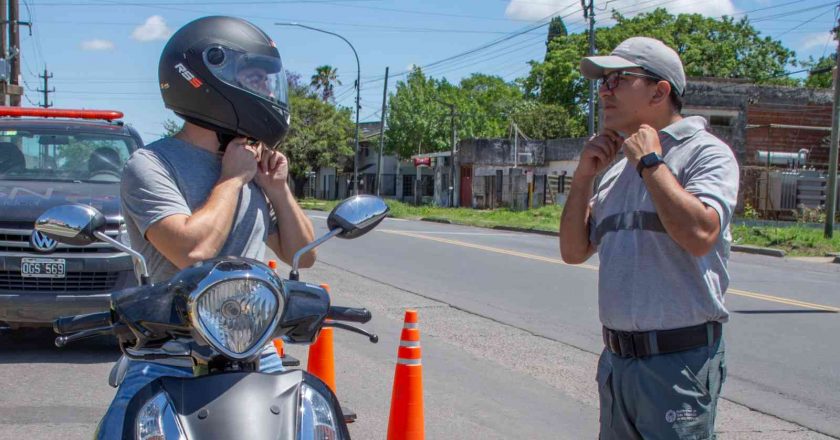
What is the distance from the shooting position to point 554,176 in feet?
150

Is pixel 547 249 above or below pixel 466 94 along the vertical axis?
below

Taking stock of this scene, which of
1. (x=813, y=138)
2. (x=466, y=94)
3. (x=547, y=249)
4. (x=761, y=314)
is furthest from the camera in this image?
(x=466, y=94)

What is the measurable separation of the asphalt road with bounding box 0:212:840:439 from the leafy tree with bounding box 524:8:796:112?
50804mm

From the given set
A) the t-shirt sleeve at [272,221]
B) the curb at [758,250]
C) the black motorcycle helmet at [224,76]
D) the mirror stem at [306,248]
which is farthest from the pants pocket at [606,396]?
the curb at [758,250]

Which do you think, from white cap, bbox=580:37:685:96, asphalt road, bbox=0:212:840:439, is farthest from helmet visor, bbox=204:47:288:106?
asphalt road, bbox=0:212:840:439

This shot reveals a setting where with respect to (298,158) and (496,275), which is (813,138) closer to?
(496,275)

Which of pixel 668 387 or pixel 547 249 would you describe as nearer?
pixel 668 387

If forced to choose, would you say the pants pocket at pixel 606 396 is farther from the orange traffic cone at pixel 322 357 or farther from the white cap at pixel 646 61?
the orange traffic cone at pixel 322 357

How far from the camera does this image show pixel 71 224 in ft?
8.84

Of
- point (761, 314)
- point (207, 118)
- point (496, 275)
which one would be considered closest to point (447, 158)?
point (496, 275)

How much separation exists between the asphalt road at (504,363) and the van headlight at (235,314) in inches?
147

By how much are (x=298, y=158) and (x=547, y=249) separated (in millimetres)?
47669

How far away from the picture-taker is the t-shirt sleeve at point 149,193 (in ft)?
9.06

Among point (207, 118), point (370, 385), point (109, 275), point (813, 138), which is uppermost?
point (813, 138)
